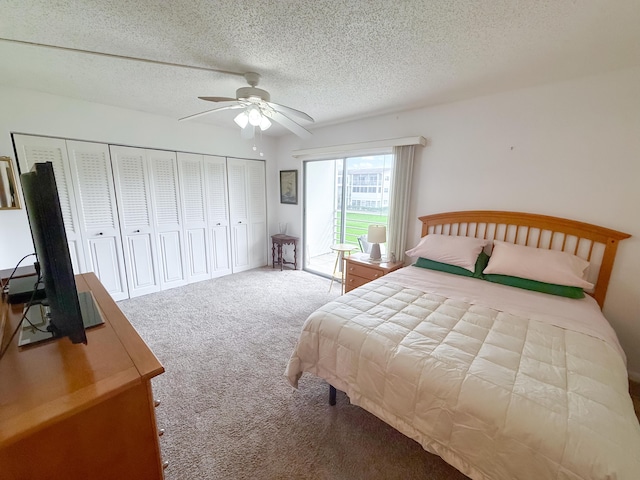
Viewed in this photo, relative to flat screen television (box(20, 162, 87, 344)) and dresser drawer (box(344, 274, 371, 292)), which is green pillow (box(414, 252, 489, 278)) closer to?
dresser drawer (box(344, 274, 371, 292))

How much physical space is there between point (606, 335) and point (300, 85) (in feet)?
9.44

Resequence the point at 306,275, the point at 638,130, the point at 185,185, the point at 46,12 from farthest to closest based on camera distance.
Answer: the point at 306,275 → the point at 185,185 → the point at 638,130 → the point at 46,12

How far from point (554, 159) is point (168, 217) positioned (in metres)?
4.46

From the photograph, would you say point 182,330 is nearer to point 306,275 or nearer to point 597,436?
point 306,275

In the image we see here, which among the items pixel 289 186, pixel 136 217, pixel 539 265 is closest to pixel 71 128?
pixel 136 217

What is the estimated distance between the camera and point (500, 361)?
1246mm

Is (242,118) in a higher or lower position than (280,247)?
higher

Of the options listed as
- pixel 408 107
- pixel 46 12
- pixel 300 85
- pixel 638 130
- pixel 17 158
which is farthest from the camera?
pixel 408 107

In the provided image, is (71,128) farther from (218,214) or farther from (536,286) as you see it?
(536,286)

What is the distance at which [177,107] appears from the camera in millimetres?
3062

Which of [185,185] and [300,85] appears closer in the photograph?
[300,85]

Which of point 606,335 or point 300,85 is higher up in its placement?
point 300,85

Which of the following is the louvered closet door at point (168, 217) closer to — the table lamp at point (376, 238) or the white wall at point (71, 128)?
the white wall at point (71, 128)

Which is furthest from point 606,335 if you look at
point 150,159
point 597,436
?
point 150,159
